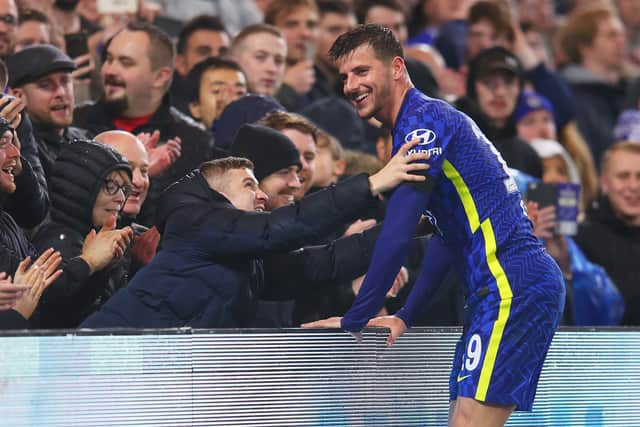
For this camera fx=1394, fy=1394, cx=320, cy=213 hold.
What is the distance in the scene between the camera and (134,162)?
7.30 m

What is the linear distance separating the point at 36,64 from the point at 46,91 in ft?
0.57

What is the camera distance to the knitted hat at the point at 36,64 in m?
7.82

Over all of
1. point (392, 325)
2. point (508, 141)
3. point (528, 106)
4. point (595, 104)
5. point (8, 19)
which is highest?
point (8, 19)

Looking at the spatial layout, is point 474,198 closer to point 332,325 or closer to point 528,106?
point 332,325

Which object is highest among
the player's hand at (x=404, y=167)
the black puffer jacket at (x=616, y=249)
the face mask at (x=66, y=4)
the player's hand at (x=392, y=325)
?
the player's hand at (x=404, y=167)

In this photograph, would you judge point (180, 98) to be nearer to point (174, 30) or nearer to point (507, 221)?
point (174, 30)

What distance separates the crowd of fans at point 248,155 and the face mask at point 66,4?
0.05 feet

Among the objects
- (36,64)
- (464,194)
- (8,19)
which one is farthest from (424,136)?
(8,19)

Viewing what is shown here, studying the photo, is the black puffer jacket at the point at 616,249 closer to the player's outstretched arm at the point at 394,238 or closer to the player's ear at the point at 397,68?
the player's ear at the point at 397,68

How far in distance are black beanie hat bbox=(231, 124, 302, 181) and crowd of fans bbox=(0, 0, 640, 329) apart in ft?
0.04

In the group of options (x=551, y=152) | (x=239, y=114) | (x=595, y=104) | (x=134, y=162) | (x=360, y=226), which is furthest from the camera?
(x=595, y=104)

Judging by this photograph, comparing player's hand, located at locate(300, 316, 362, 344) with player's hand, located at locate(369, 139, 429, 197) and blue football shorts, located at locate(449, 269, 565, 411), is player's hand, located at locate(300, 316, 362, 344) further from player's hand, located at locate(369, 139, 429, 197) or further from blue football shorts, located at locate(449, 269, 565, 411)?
player's hand, located at locate(369, 139, 429, 197)

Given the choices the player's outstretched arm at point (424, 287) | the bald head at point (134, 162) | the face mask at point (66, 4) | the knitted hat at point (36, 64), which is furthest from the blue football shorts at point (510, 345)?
the face mask at point (66, 4)

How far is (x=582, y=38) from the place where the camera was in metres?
13.6
